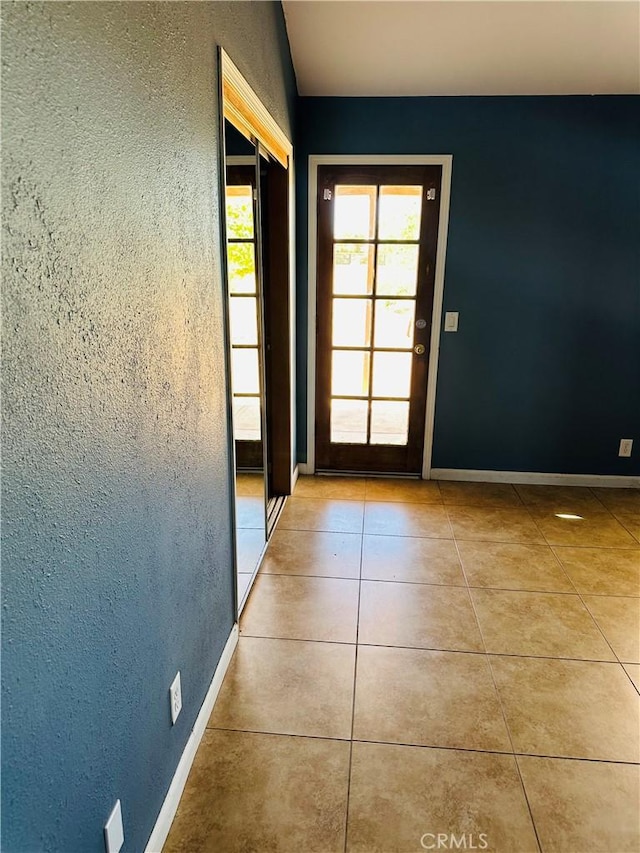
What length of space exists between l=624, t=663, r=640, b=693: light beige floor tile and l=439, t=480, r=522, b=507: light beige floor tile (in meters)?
1.53

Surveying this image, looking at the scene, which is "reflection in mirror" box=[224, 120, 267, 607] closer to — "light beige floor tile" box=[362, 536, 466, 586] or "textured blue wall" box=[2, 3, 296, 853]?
"light beige floor tile" box=[362, 536, 466, 586]

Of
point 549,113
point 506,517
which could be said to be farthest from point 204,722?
point 549,113

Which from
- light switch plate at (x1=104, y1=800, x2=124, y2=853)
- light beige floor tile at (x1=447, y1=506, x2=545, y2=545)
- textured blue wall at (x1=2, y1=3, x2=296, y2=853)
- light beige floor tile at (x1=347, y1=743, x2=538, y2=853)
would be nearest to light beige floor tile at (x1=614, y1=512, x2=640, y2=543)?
light beige floor tile at (x1=447, y1=506, x2=545, y2=545)

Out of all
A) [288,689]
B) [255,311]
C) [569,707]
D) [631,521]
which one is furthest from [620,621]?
[255,311]

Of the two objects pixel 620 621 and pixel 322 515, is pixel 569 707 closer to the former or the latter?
pixel 620 621

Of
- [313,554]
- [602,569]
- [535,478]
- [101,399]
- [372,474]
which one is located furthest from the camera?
[372,474]

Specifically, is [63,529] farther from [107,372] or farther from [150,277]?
[150,277]

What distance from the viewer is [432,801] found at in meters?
1.62

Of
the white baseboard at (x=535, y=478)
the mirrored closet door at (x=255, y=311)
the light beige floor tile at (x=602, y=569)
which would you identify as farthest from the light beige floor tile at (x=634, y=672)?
the white baseboard at (x=535, y=478)

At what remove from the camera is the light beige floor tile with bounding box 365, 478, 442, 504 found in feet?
12.3

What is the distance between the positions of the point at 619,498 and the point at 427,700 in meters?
2.48

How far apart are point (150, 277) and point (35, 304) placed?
472mm

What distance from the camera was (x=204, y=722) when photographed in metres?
1.85

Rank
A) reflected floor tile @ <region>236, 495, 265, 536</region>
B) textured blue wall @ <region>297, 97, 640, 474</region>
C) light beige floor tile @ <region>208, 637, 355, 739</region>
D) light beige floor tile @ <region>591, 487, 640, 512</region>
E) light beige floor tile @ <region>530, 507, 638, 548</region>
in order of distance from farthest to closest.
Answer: light beige floor tile @ <region>591, 487, 640, 512</region>, textured blue wall @ <region>297, 97, 640, 474</region>, light beige floor tile @ <region>530, 507, 638, 548</region>, reflected floor tile @ <region>236, 495, 265, 536</region>, light beige floor tile @ <region>208, 637, 355, 739</region>
